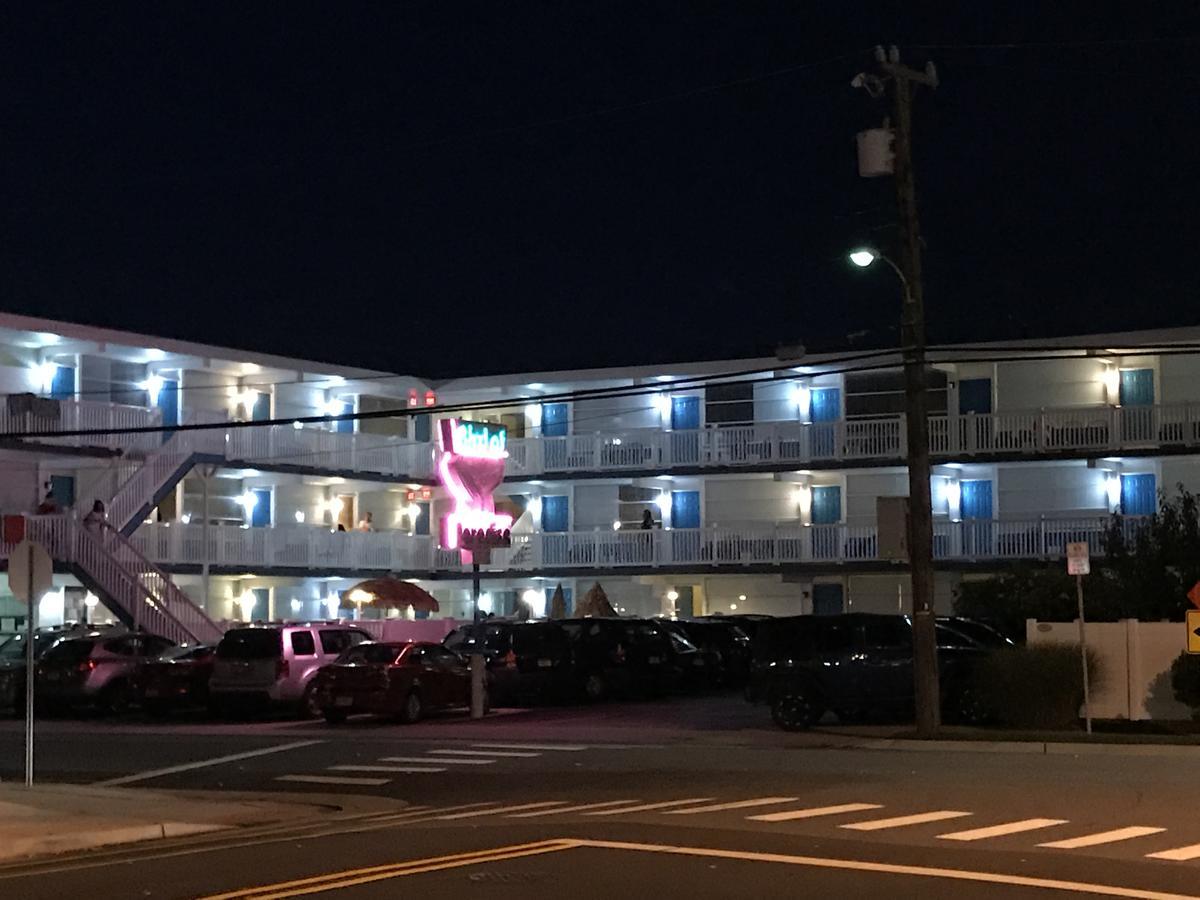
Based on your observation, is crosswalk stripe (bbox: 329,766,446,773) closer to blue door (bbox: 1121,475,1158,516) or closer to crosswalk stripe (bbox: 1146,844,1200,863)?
crosswalk stripe (bbox: 1146,844,1200,863)

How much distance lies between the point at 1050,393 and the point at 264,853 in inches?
1392

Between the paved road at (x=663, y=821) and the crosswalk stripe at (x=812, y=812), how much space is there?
27mm

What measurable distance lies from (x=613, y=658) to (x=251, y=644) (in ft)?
24.1

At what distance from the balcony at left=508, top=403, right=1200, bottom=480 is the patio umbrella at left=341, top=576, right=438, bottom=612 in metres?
5.97

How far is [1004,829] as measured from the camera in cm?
1482

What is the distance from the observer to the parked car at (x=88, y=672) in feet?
109

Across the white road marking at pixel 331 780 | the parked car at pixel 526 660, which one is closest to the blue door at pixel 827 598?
the parked car at pixel 526 660

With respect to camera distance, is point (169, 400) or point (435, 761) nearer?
point (435, 761)

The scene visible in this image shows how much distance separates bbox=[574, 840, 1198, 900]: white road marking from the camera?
11.4 metres

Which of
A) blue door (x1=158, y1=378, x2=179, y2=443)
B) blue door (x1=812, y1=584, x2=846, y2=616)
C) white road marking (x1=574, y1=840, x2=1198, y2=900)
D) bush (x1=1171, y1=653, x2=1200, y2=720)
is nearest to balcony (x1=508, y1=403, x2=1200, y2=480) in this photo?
blue door (x1=812, y1=584, x2=846, y2=616)

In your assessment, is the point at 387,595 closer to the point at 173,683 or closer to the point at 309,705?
the point at 173,683

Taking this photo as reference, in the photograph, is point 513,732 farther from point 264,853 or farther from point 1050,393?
point 1050,393

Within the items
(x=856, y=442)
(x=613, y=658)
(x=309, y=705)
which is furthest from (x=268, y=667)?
(x=856, y=442)

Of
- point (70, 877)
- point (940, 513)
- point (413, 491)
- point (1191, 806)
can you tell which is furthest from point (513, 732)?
point (413, 491)
